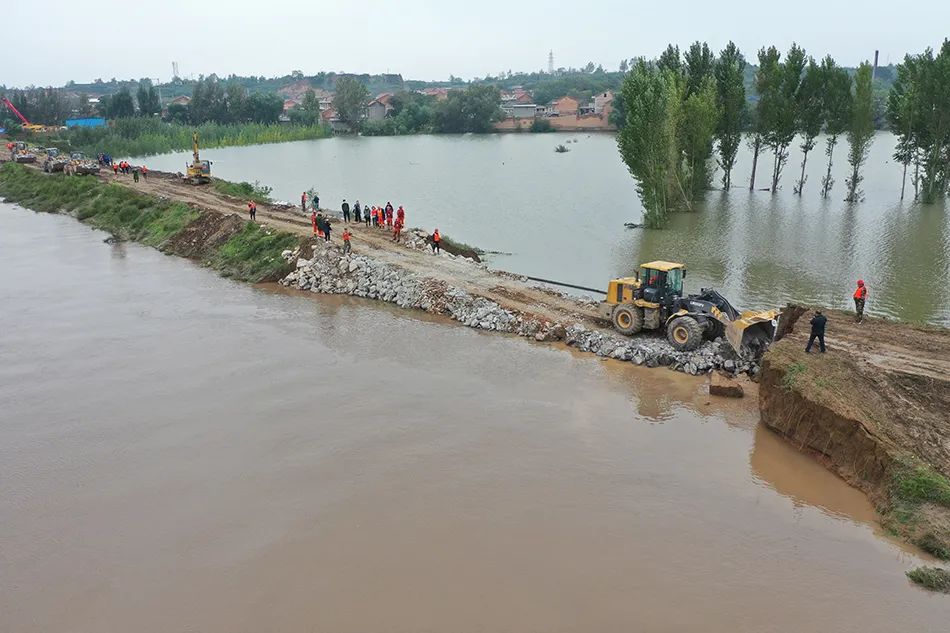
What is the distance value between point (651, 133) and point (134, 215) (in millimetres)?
27039

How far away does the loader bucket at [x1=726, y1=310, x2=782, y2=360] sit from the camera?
666 inches

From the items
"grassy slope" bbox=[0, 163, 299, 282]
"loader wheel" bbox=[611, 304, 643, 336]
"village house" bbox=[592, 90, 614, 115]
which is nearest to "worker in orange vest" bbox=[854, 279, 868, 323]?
"loader wheel" bbox=[611, 304, 643, 336]

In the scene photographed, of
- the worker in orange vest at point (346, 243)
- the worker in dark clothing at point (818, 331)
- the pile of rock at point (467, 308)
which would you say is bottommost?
the pile of rock at point (467, 308)

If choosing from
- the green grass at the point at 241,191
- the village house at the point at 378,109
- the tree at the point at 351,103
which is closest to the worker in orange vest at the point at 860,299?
the green grass at the point at 241,191

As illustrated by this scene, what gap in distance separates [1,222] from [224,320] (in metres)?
25.2

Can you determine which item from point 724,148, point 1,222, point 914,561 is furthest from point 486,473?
point 724,148

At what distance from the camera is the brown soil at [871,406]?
38.9ft

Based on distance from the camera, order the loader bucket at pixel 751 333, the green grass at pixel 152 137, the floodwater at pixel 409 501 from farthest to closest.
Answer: the green grass at pixel 152 137, the loader bucket at pixel 751 333, the floodwater at pixel 409 501

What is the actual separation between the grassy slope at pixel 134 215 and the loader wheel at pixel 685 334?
49.0 ft

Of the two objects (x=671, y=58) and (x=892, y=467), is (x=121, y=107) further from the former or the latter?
(x=892, y=467)

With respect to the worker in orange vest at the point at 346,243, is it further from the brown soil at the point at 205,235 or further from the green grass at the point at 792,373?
the green grass at the point at 792,373

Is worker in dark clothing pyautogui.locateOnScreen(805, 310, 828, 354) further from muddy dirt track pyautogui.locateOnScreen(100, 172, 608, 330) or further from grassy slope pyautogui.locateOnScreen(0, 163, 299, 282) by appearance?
grassy slope pyautogui.locateOnScreen(0, 163, 299, 282)

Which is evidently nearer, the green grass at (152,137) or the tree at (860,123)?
the tree at (860,123)

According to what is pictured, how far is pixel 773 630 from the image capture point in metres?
9.25
